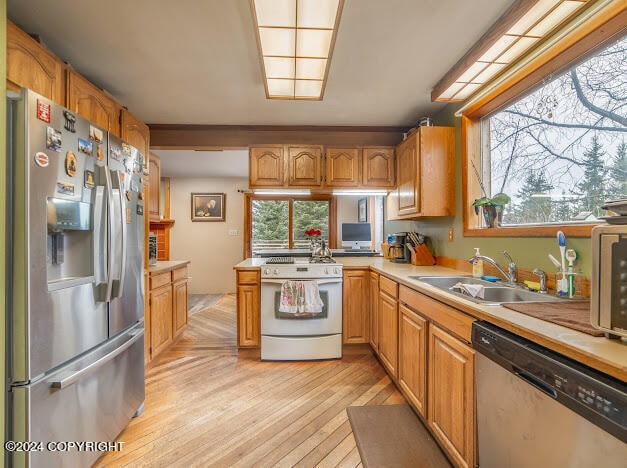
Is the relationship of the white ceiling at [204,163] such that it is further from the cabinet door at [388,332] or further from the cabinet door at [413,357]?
the cabinet door at [413,357]

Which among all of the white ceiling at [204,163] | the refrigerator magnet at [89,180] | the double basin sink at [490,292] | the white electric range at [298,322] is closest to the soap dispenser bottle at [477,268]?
the double basin sink at [490,292]

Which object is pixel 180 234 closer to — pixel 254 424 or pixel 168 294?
pixel 168 294

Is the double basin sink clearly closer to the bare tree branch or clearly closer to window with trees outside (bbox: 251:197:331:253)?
the bare tree branch

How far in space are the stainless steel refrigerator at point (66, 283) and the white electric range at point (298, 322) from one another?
1177 millimetres

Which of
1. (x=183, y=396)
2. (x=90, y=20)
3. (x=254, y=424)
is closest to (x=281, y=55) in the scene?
(x=90, y=20)

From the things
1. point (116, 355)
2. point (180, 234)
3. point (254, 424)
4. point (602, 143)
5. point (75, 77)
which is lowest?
point (254, 424)

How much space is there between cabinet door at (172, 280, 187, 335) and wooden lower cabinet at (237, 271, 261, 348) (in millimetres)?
758

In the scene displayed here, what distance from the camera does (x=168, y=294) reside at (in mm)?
2926

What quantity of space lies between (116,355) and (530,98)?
2.93 meters

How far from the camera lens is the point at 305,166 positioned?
10.5 feet

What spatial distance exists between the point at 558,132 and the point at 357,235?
3.06 meters

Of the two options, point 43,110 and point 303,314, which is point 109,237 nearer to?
point 43,110

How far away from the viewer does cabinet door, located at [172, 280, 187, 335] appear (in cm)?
306

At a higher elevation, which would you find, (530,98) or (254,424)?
(530,98)
